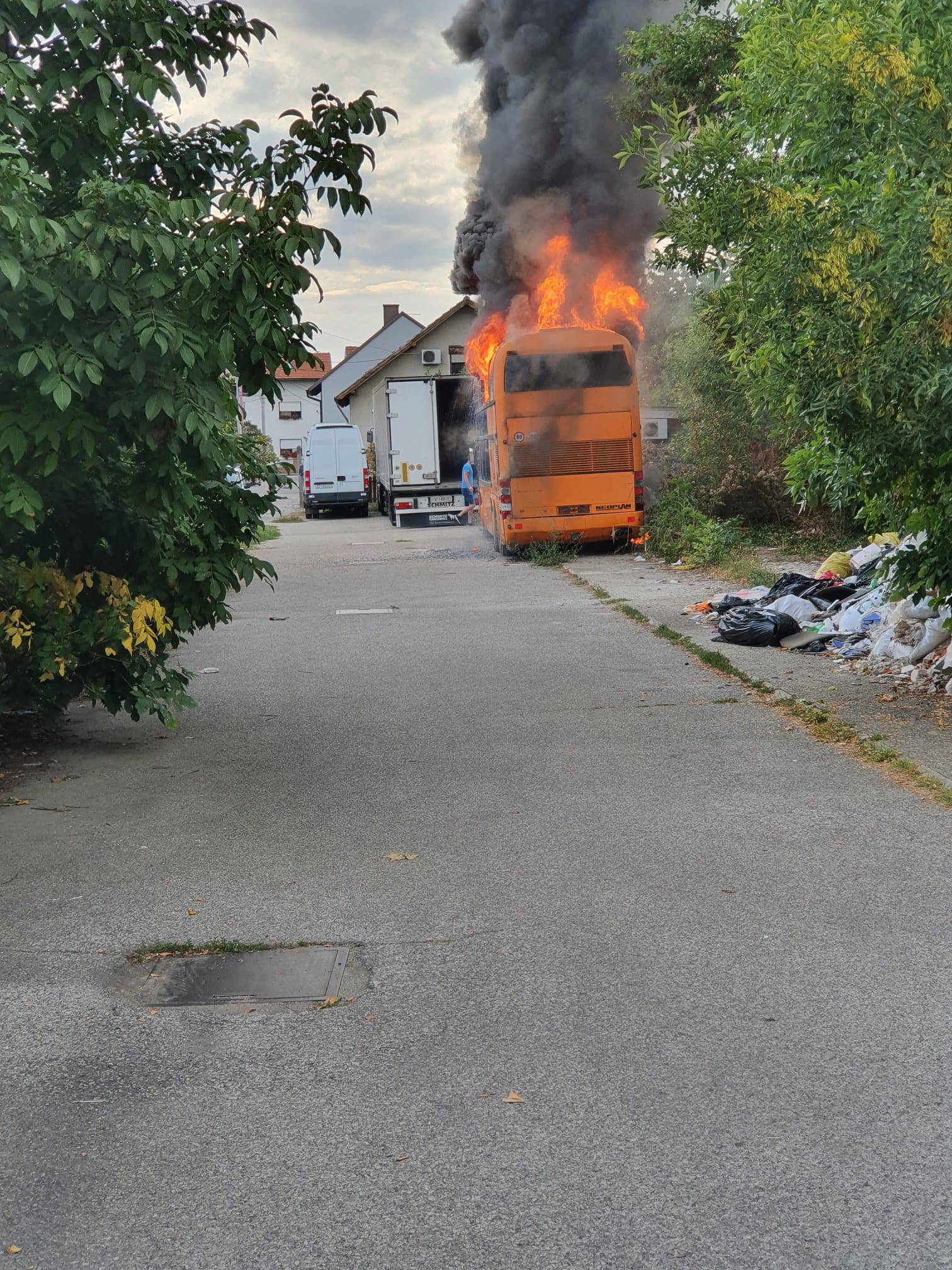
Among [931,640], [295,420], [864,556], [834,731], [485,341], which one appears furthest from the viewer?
[295,420]

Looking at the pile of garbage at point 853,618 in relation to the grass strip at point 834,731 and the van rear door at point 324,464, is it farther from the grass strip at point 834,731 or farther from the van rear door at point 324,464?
the van rear door at point 324,464

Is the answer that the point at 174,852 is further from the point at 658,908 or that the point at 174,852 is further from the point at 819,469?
the point at 819,469

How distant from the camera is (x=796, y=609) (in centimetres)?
1276

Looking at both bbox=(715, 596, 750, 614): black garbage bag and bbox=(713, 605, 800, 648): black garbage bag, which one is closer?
bbox=(713, 605, 800, 648): black garbage bag

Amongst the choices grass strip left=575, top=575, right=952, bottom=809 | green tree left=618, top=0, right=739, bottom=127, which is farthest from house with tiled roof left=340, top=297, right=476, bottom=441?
grass strip left=575, top=575, right=952, bottom=809

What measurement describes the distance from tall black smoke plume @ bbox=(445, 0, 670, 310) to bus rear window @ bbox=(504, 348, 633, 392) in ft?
10.8

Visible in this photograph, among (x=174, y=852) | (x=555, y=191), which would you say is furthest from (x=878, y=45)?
(x=555, y=191)

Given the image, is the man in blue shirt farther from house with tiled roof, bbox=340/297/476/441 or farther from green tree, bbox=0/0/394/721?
green tree, bbox=0/0/394/721

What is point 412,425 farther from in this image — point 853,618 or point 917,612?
point 917,612

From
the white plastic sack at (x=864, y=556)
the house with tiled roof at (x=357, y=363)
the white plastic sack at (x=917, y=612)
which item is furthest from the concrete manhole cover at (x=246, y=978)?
the house with tiled roof at (x=357, y=363)

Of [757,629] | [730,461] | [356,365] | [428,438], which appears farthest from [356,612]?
[356,365]

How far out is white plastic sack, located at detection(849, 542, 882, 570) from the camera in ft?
46.5

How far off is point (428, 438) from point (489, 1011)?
1219 inches

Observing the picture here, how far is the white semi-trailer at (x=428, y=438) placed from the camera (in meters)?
34.3
